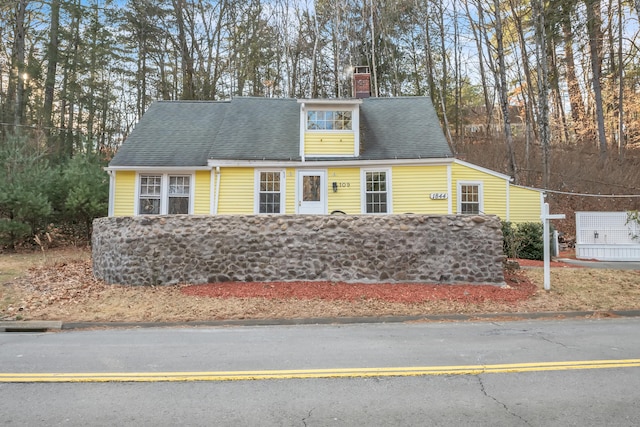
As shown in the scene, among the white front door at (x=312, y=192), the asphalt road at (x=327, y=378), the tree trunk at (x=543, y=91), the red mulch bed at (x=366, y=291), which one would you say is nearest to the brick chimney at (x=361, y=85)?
the white front door at (x=312, y=192)

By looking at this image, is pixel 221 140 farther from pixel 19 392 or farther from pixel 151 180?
pixel 19 392

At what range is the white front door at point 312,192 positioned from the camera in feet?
49.4

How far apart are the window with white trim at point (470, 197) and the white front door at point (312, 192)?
20.0 feet

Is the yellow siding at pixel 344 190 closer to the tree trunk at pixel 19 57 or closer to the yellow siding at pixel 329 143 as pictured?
the yellow siding at pixel 329 143

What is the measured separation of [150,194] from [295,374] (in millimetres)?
12899

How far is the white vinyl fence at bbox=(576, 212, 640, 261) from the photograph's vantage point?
536 inches

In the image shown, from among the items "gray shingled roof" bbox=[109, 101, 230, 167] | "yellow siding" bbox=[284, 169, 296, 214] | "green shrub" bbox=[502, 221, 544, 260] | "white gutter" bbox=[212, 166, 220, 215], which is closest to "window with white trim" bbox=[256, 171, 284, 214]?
"yellow siding" bbox=[284, 169, 296, 214]

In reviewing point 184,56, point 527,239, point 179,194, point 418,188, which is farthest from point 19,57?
point 527,239

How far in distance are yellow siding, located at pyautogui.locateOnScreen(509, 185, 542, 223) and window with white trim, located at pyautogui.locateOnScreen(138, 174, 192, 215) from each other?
44.3 feet

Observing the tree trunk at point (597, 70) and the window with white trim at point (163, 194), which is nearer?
the window with white trim at point (163, 194)

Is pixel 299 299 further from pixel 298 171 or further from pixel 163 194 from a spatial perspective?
pixel 163 194

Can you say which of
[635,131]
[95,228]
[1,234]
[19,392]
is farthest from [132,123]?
[635,131]

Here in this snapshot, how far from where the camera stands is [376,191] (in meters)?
15.2

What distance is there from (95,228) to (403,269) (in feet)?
28.0
